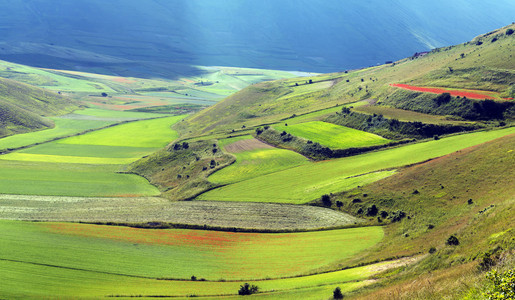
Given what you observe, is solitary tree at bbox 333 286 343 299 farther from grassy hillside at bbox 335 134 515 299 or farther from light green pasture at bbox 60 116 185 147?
light green pasture at bbox 60 116 185 147

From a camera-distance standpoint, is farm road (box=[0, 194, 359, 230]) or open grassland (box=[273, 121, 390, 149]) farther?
open grassland (box=[273, 121, 390, 149])

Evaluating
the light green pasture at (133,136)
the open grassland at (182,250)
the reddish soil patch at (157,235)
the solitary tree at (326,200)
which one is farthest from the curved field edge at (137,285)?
the light green pasture at (133,136)

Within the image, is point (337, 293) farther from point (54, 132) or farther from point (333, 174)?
point (54, 132)

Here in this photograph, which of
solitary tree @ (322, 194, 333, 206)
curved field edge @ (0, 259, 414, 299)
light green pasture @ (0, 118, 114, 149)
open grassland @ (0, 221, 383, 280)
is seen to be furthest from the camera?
light green pasture @ (0, 118, 114, 149)

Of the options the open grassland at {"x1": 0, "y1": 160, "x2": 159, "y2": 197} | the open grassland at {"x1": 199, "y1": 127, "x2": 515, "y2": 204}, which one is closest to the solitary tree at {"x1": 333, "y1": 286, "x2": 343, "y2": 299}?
the open grassland at {"x1": 199, "y1": 127, "x2": 515, "y2": 204}

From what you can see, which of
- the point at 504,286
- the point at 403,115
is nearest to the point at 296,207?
the point at 403,115

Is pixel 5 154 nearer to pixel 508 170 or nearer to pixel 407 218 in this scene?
pixel 407 218
